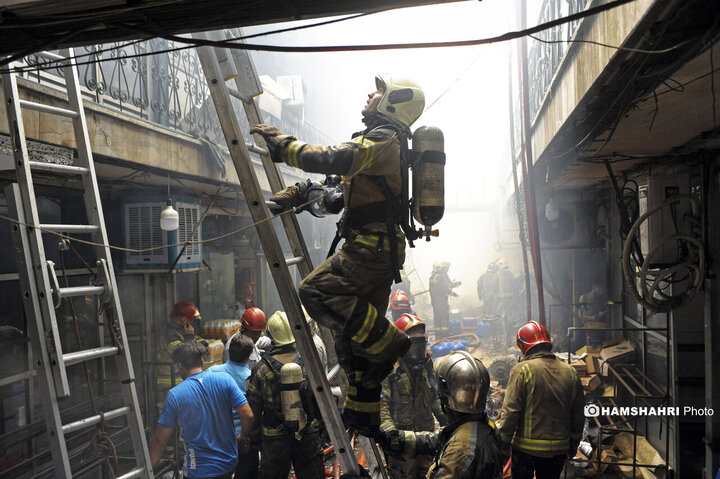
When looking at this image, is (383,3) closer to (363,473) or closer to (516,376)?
(363,473)

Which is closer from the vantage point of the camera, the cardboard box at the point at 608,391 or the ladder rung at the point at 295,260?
the ladder rung at the point at 295,260

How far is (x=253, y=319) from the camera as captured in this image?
5.80 meters

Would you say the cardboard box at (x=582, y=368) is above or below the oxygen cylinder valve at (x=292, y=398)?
below

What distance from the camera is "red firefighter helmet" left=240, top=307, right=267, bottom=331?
5.80 meters

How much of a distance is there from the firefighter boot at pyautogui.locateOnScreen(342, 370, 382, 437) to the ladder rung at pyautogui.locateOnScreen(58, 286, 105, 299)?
1706 mm

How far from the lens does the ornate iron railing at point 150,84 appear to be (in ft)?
18.7

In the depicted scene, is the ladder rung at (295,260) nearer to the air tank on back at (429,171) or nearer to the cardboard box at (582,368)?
the air tank on back at (429,171)

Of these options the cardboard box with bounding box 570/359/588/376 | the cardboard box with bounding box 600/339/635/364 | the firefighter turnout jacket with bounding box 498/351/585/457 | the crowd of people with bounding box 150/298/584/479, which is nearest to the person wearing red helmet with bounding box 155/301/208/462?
the crowd of people with bounding box 150/298/584/479

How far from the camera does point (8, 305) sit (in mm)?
5641

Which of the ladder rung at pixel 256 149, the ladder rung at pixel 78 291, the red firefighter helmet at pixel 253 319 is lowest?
the red firefighter helmet at pixel 253 319

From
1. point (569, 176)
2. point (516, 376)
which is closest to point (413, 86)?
point (516, 376)

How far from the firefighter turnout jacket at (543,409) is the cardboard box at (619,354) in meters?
4.08

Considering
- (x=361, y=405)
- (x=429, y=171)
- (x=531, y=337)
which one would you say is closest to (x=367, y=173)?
(x=429, y=171)

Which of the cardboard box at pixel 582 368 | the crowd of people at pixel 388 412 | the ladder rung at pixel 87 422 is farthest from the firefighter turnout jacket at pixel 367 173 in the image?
the cardboard box at pixel 582 368
